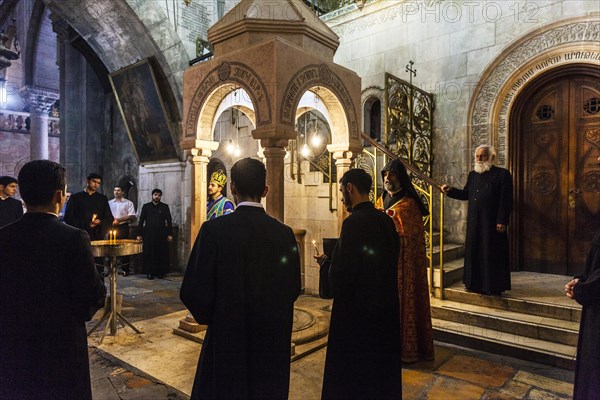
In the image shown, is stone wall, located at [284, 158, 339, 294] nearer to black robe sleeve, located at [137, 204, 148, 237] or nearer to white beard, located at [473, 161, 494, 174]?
white beard, located at [473, 161, 494, 174]

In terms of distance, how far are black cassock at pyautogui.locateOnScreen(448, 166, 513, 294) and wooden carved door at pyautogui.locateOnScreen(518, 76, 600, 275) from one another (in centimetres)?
198

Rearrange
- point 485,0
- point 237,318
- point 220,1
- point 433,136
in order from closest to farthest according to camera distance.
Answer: point 237,318 < point 485,0 < point 433,136 < point 220,1

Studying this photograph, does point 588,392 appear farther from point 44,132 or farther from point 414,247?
point 44,132

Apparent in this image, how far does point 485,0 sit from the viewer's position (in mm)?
6465

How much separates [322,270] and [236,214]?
34.6 inches

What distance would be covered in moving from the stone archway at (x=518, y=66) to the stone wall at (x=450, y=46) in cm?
11

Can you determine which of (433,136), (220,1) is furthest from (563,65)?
(220,1)

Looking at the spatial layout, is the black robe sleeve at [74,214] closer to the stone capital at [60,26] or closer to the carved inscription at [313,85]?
the carved inscription at [313,85]

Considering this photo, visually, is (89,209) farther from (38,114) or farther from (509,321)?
(38,114)

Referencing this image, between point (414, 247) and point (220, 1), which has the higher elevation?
point (220, 1)

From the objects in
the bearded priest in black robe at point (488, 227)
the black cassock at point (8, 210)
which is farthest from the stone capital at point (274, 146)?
the black cassock at point (8, 210)

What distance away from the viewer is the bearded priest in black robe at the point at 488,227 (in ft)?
15.0

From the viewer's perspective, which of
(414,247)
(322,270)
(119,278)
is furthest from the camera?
(119,278)

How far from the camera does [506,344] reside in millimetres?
3873
